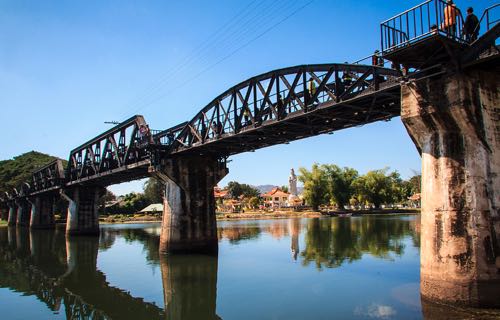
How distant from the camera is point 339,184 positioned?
430 ft

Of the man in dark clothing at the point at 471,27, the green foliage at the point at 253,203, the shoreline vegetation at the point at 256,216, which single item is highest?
the man in dark clothing at the point at 471,27

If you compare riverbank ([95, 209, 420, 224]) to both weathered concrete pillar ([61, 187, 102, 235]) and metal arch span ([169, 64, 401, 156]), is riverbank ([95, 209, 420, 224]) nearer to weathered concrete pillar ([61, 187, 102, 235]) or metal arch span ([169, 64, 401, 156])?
weathered concrete pillar ([61, 187, 102, 235])

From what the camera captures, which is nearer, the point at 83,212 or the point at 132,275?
the point at 132,275

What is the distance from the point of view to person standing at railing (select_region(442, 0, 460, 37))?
16.5 m

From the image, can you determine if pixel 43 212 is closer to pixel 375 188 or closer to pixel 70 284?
pixel 70 284

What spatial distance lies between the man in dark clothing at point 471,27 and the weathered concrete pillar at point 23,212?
371ft

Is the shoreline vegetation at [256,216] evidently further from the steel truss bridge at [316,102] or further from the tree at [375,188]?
the steel truss bridge at [316,102]

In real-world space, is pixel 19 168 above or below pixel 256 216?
above

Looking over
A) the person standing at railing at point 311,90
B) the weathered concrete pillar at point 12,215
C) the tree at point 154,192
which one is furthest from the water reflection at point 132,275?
the tree at point 154,192

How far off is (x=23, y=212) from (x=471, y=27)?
115250 millimetres

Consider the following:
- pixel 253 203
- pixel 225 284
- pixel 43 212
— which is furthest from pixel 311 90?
pixel 253 203

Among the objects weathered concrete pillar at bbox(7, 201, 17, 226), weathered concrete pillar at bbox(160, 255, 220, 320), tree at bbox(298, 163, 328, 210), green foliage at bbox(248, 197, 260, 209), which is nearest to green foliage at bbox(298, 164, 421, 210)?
tree at bbox(298, 163, 328, 210)

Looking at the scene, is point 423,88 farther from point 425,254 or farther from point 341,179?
point 341,179

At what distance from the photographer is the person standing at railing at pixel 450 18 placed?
16.5 meters
